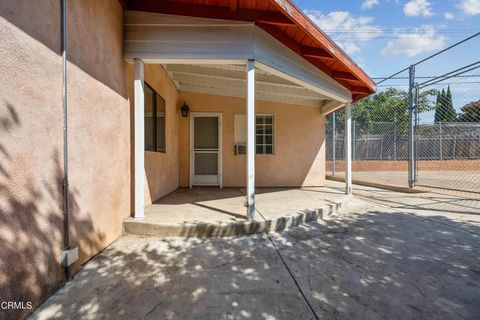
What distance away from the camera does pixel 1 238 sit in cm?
164

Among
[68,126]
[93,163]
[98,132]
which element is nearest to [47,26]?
[68,126]

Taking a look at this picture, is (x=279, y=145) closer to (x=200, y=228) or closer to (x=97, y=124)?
(x=200, y=228)

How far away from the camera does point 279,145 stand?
24.5ft

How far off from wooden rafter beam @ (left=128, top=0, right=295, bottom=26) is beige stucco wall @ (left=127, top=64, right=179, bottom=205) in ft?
3.10

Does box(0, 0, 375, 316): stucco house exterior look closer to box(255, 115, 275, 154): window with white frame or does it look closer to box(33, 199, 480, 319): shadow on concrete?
box(255, 115, 275, 154): window with white frame

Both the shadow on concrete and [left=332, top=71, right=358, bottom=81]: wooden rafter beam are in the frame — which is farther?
[left=332, top=71, right=358, bottom=81]: wooden rafter beam

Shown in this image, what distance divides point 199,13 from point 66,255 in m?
3.55

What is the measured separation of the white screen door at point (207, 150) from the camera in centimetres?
721

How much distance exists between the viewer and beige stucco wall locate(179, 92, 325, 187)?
23.3 ft

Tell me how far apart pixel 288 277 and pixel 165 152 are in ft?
13.5

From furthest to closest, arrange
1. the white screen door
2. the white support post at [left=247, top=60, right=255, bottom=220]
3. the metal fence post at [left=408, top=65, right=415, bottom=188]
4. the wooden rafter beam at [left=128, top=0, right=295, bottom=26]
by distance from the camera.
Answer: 1. the white screen door
2. the metal fence post at [left=408, top=65, right=415, bottom=188]
3. the white support post at [left=247, top=60, right=255, bottom=220]
4. the wooden rafter beam at [left=128, top=0, right=295, bottom=26]

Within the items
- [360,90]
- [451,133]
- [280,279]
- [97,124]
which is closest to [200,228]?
[280,279]

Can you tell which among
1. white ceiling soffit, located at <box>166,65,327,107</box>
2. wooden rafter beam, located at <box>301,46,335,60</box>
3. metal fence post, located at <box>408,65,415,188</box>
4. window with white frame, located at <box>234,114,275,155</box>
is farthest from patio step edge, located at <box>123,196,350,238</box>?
metal fence post, located at <box>408,65,415,188</box>

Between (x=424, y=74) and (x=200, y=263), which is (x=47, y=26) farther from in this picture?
(x=424, y=74)
